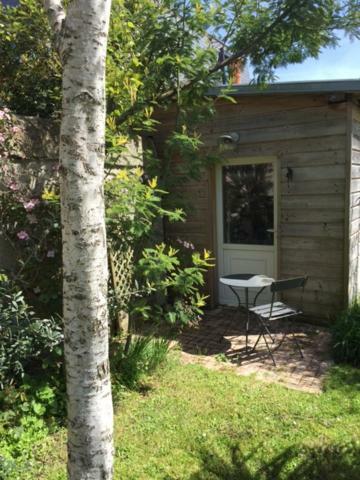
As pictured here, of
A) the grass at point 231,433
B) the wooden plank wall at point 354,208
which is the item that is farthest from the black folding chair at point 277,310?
the wooden plank wall at point 354,208

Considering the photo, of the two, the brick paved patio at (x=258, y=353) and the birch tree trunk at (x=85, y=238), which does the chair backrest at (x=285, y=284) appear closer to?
the brick paved patio at (x=258, y=353)

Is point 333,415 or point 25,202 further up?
point 25,202

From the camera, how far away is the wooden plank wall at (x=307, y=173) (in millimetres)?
4848

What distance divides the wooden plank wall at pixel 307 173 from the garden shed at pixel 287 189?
13 millimetres

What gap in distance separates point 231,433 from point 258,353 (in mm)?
1668

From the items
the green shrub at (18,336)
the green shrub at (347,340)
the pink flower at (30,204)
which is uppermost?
the pink flower at (30,204)

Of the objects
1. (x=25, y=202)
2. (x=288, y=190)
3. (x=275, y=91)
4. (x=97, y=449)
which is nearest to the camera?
(x=97, y=449)

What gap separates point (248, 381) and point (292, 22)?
11.5 ft

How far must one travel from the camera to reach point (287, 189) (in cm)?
524

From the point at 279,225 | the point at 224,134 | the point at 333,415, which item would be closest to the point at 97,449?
the point at 333,415

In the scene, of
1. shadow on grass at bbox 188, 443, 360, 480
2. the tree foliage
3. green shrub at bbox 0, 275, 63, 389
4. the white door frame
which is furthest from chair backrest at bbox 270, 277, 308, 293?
green shrub at bbox 0, 275, 63, 389

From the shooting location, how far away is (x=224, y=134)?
223 inches

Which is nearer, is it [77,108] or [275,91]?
[77,108]

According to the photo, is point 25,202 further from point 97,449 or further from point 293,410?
point 293,410
